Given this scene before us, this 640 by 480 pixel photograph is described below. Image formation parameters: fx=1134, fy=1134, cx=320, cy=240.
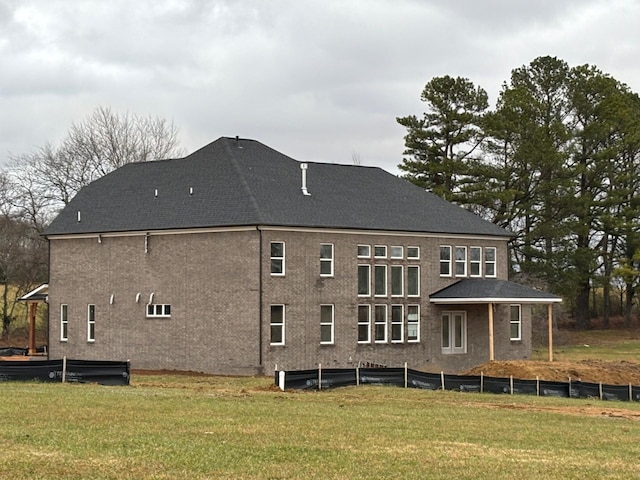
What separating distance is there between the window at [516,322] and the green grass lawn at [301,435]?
20.8 metres

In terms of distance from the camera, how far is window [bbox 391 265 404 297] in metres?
51.6

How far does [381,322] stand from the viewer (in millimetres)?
51062

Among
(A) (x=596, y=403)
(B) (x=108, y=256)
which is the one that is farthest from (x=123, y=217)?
(A) (x=596, y=403)

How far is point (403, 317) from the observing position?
51.9 m

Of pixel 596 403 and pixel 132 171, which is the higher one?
pixel 132 171

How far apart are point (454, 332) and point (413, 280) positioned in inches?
143

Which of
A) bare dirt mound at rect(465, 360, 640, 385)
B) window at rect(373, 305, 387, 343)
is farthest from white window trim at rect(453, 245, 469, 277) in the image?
bare dirt mound at rect(465, 360, 640, 385)

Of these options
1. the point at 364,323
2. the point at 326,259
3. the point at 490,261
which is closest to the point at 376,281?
the point at 364,323

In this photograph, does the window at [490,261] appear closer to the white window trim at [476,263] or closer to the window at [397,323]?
the white window trim at [476,263]

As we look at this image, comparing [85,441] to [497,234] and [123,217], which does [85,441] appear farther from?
[497,234]

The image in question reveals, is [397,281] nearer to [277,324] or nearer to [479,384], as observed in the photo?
[277,324]

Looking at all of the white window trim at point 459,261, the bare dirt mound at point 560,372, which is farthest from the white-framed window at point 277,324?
the white window trim at point 459,261

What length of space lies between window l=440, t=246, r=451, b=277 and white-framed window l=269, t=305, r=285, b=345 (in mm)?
9440

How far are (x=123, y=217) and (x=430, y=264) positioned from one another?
1437cm
